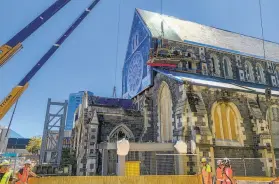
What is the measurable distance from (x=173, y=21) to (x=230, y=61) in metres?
9.44

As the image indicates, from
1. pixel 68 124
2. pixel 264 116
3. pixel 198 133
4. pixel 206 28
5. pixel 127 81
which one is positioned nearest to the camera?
pixel 198 133

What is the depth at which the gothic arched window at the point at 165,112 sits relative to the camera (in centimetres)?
1932

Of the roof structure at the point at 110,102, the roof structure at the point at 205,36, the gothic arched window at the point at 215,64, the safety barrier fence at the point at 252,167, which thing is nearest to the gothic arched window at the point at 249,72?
the roof structure at the point at 205,36

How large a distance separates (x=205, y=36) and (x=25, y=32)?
22.5 metres

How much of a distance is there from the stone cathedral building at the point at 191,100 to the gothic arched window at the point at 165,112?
90 millimetres

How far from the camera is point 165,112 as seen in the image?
20.1 metres

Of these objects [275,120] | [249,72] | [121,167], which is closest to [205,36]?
[249,72]

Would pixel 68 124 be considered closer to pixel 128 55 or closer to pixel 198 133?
pixel 128 55

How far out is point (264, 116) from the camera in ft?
61.7

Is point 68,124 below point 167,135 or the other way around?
the other way around

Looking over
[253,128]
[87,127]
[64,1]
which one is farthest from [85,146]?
[253,128]

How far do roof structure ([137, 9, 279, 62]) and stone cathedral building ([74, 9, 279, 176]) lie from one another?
0.18 metres

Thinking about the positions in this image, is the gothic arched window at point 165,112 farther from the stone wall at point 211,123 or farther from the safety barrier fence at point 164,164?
the safety barrier fence at point 164,164

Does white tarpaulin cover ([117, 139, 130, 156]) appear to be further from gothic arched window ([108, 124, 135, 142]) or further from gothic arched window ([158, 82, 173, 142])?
gothic arched window ([108, 124, 135, 142])
